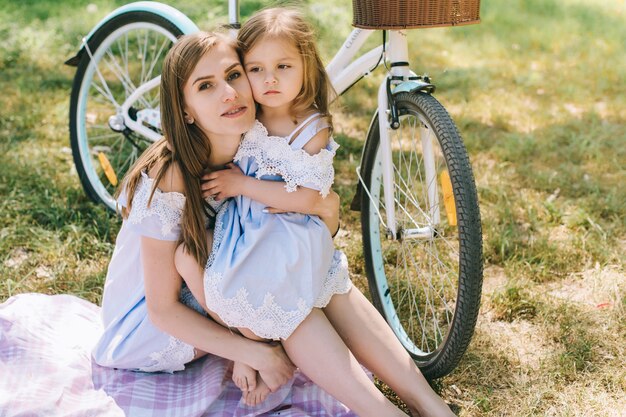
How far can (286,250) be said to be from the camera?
2021 mm

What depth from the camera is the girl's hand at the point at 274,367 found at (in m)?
2.06

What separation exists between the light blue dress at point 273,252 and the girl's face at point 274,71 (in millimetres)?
96

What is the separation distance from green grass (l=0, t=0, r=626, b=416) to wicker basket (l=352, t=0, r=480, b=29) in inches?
9.0

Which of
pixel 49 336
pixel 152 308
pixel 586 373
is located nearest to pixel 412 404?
pixel 586 373

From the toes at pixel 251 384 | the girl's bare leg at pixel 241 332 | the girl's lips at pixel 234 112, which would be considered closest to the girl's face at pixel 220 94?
the girl's lips at pixel 234 112

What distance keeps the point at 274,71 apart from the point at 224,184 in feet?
1.14

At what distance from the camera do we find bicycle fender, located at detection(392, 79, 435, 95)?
2.20m

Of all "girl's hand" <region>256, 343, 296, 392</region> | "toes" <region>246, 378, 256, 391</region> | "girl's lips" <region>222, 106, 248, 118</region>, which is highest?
"girl's lips" <region>222, 106, 248, 118</region>

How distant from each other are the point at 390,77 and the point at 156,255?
0.91 m

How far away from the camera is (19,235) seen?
3.08 meters

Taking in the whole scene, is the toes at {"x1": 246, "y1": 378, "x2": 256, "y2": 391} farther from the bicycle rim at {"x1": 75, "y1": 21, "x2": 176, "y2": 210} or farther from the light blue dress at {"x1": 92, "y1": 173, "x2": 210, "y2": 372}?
the bicycle rim at {"x1": 75, "y1": 21, "x2": 176, "y2": 210}

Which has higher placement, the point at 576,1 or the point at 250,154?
the point at 250,154

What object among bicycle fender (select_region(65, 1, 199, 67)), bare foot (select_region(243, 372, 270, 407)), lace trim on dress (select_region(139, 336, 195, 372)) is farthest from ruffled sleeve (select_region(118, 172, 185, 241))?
bicycle fender (select_region(65, 1, 199, 67))

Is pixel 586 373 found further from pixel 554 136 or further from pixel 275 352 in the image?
pixel 554 136
